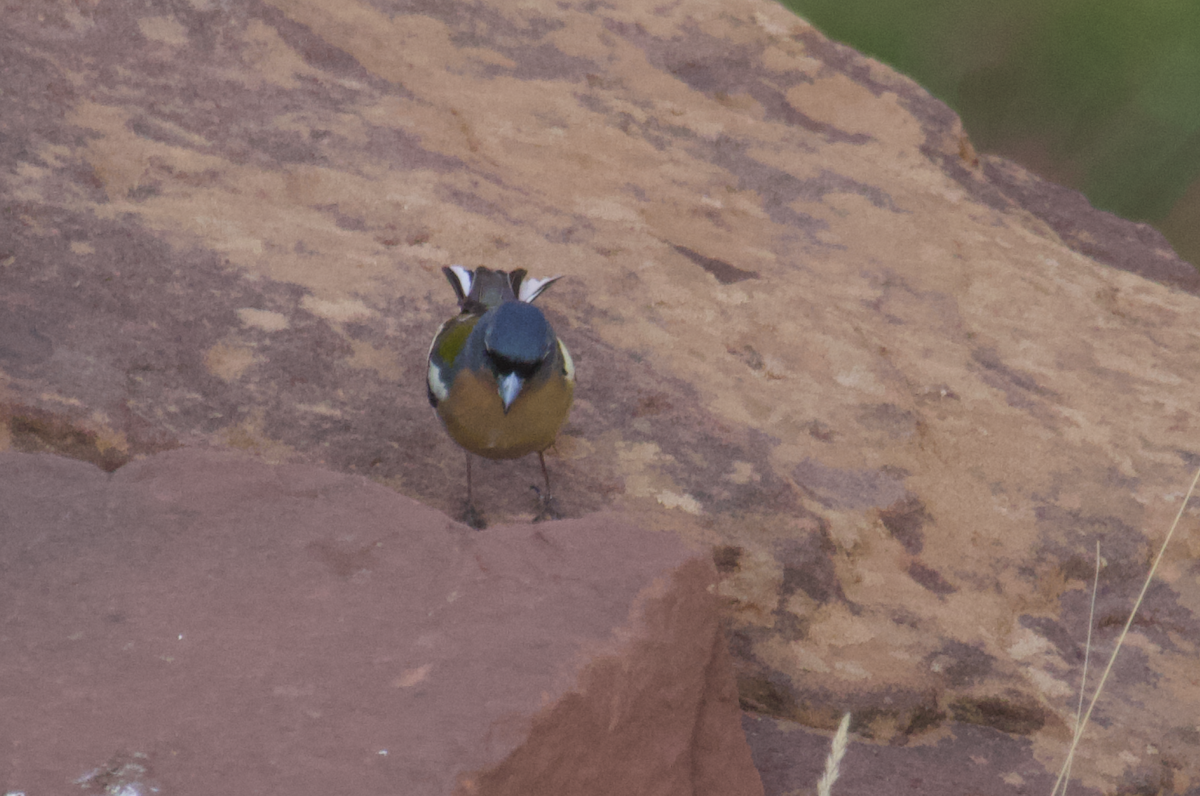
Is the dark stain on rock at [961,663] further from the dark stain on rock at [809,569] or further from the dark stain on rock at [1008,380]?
the dark stain on rock at [1008,380]

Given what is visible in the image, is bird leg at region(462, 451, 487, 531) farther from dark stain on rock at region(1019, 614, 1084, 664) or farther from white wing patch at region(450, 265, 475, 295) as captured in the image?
dark stain on rock at region(1019, 614, 1084, 664)

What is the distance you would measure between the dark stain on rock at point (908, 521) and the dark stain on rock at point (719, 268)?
1.36 m

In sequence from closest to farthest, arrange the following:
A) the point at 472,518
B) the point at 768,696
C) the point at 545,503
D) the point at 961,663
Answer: the point at 768,696 < the point at 961,663 < the point at 472,518 < the point at 545,503

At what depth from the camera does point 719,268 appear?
4715mm

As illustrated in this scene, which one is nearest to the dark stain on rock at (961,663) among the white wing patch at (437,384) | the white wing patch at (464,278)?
the white wing patch at (437,384)

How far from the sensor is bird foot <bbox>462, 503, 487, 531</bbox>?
3.28 metres

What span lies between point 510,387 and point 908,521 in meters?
1.58

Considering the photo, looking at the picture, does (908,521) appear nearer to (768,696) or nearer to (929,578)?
(929,578)

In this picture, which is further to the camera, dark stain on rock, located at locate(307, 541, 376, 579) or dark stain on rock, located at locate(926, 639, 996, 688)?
dark stain on rock, located at locate(926, 639, 996, 688)

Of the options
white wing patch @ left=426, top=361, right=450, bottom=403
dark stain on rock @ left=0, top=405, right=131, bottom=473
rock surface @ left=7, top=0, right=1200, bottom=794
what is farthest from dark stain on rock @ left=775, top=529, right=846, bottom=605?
dark stain on rock @ left=0, top=405, right=131, bottom=473

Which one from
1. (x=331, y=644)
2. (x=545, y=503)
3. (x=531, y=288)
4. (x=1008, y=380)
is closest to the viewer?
(x=331, y=644)

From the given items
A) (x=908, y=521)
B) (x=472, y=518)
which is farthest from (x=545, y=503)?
(x=908, y=521)

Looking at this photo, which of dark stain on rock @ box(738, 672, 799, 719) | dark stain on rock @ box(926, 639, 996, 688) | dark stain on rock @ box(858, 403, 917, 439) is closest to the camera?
dark stain on rock @ box(738, 672, 799, 719)

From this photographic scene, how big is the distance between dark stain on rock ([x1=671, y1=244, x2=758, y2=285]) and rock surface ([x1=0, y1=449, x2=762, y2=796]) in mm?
2298
